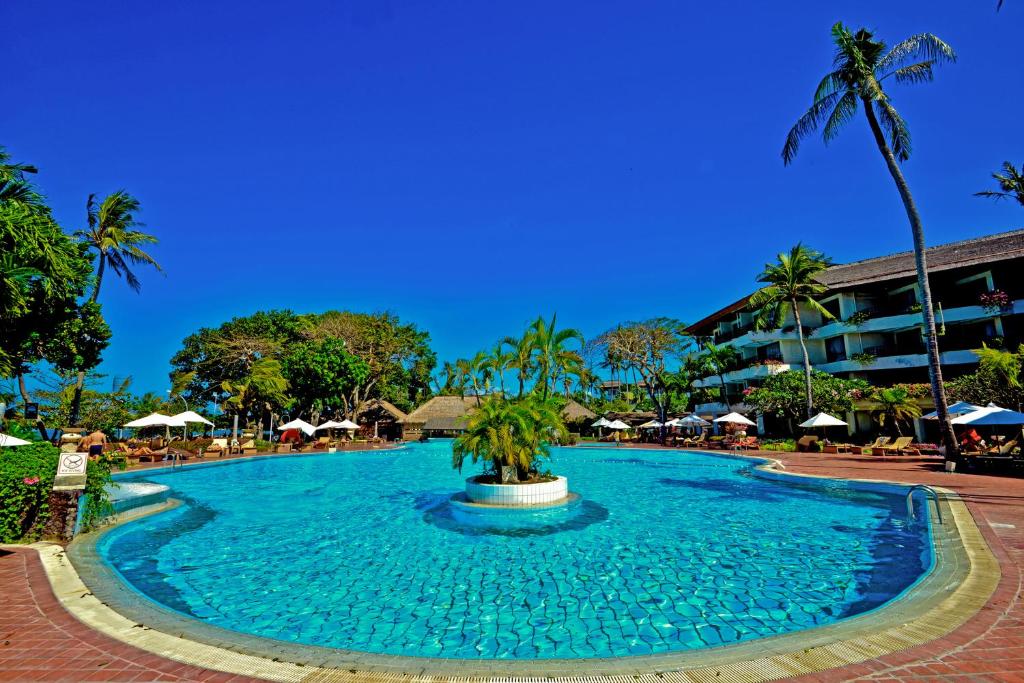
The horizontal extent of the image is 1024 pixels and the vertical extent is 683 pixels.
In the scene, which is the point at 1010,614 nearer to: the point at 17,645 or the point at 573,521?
the point at 573,521

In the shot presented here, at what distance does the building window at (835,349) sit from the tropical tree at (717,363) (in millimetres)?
6336

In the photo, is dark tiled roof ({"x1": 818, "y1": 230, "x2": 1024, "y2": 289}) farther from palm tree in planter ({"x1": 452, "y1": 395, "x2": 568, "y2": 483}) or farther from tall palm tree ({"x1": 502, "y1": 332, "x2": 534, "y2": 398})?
palm tree in planter ({"x1": 452, "y1": 395, "x2": 568, "y2": 483})

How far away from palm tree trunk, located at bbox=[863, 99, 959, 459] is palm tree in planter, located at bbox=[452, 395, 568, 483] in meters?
12.9

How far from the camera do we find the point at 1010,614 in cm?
446

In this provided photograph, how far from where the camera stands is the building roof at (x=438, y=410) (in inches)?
1820

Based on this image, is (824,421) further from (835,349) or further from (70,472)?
(70,472)

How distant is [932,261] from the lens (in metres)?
32.9

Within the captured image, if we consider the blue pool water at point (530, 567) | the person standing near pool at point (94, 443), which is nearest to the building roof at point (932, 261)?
the blue pool water at point (530, 567)

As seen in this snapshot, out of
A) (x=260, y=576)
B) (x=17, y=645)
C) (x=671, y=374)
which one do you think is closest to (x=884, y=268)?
(x=671, y=374)

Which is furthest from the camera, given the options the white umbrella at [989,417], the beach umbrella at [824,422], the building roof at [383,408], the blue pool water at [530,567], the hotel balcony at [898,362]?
the building roof at [383,408]

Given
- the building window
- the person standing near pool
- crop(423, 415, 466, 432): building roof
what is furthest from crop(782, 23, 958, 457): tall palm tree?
crop(423, 415, 466, 432): building roof

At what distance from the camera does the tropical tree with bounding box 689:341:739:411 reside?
125 ft

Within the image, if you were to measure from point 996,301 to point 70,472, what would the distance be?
3916cm

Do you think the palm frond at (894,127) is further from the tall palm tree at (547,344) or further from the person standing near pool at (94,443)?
the person standing near pool at (94,443)
